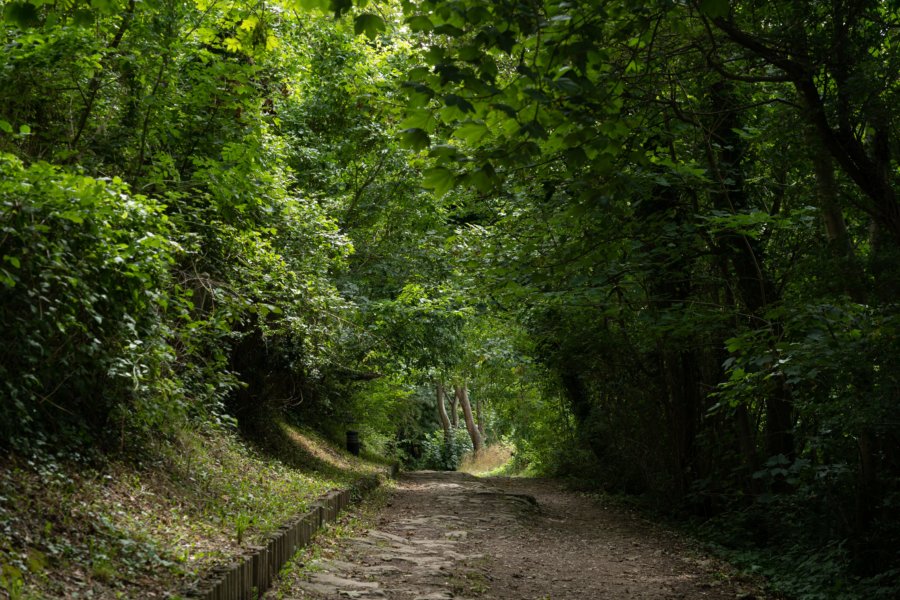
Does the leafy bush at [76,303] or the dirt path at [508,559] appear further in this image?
the dirt path at [508,559]

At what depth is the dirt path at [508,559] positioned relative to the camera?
696 centimetres

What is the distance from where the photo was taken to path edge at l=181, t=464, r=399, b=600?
15.5ft

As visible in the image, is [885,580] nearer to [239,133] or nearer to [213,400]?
[213,400]

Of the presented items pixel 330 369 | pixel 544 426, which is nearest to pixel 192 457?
pixel 330 369

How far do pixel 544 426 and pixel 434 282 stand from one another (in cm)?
749

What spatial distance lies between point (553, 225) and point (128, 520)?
5.68m

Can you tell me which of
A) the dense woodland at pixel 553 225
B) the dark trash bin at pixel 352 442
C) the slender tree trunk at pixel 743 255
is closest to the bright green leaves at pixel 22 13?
the dense woodland at pixel 553 225

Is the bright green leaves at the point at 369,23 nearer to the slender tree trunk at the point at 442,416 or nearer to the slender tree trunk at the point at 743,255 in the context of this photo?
the slender tree trunk at the point at 743,255

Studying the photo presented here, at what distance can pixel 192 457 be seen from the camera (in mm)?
7922

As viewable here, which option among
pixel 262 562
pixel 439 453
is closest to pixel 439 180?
pixel 262 562

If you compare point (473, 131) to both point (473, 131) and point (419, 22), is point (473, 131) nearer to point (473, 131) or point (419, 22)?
point (473, 131)

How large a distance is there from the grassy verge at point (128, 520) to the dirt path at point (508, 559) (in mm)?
896

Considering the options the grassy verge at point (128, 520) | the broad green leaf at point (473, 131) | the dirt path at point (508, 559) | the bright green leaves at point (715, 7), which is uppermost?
the bright green leaves at point (715, 7)

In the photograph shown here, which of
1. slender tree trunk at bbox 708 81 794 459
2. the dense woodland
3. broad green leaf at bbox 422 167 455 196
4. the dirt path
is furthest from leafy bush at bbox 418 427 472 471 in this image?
broad green leaf at bbox 422 167 455 196
